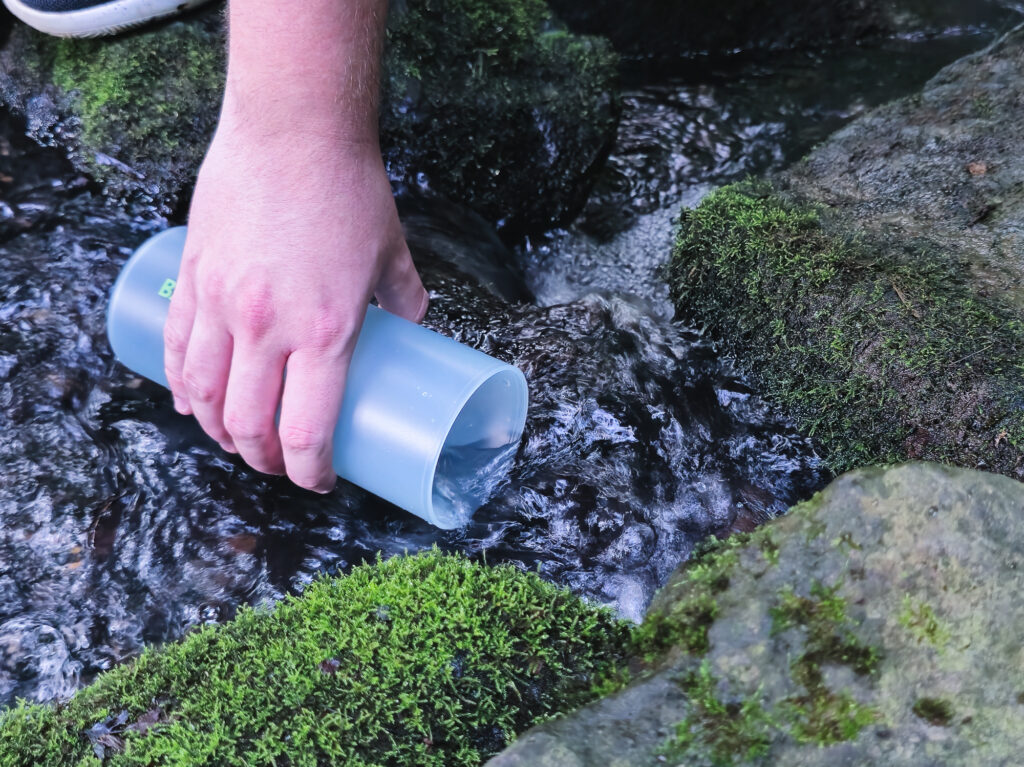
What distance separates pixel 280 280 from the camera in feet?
6.37

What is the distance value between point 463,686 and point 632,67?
4550 millimetres

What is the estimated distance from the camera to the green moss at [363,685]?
157cm

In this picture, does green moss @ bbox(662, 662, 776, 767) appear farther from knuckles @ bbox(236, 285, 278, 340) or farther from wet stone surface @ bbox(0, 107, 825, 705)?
knuckles @ bbox(236, 285, 278, 340)

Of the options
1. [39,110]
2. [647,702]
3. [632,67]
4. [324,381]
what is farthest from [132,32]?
[647,702]

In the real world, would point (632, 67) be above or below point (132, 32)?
above

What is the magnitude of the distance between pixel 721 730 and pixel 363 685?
0.69 meters

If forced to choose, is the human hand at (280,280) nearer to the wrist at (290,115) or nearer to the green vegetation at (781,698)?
the wrist at (290,115)

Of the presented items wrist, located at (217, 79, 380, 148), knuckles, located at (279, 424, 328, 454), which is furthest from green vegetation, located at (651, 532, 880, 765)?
wrist, located at (217, 79, 380, 148)

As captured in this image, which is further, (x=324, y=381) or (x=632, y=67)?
(x=632, y=67)

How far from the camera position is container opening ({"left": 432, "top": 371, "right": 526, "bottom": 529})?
7.99 feet

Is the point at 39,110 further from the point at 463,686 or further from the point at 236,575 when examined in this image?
the point at 463,686

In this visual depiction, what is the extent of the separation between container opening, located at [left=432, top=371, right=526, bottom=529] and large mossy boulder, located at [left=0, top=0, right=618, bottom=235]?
1565mm

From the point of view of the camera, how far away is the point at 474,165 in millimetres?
3732

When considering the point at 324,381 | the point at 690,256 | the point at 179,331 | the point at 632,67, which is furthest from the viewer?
the point at 632,67
